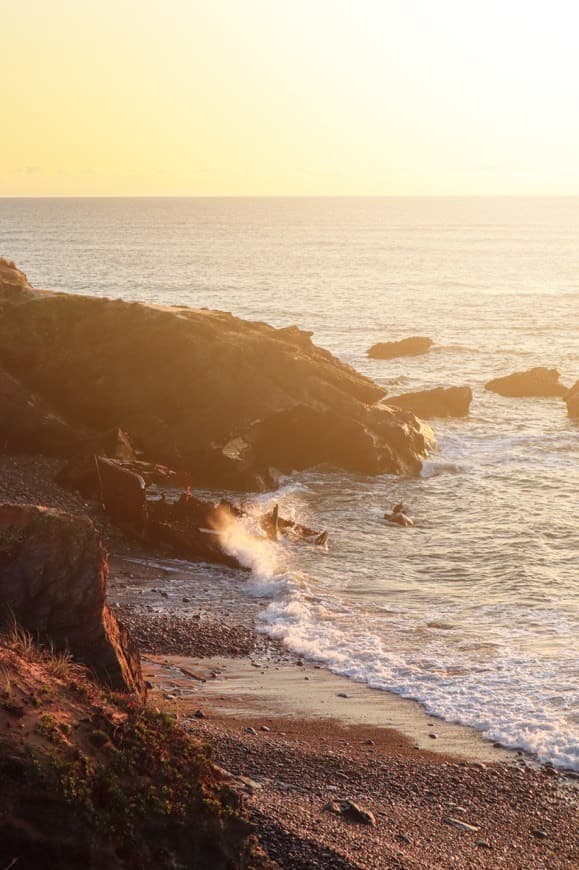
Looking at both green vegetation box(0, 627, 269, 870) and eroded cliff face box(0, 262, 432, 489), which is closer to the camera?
green vegetation box(0, 627, 269, 870)

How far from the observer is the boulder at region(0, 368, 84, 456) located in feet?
129

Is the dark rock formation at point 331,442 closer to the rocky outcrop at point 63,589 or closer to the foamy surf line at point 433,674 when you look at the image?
the foamy surf line at point 433,674

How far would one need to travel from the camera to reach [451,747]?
65.4 ft

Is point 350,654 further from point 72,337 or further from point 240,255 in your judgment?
point 240,255

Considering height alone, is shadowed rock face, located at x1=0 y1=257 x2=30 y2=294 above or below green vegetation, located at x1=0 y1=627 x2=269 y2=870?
above

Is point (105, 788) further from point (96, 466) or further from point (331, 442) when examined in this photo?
point (331, 442)

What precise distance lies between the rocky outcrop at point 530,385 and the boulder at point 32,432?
1276 inches

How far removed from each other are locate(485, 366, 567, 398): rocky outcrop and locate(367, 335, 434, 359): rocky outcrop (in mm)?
12937

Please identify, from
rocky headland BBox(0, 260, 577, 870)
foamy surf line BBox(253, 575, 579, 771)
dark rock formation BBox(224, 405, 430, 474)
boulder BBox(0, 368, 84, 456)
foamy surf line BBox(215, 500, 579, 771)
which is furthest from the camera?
dark rock formation BBox(224, 405, 430, 474)

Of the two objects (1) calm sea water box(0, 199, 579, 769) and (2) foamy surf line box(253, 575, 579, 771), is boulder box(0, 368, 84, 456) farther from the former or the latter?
→ (2) foamy surf line box(253, 575, 579, 771)

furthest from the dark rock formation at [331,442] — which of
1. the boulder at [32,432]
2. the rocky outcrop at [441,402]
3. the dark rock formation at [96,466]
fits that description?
the rocky outcrop at [441,402]

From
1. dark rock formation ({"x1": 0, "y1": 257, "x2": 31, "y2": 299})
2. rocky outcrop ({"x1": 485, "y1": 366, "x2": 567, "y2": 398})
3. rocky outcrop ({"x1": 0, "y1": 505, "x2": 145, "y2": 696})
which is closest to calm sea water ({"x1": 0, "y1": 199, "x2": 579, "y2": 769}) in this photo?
rocky outcrop ({"x1": 485, "y1": 366, "x2": 567, "y2": 398})

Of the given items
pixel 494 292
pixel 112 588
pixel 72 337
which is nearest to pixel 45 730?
pixel 112 588

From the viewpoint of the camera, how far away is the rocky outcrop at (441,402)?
56.0 m
